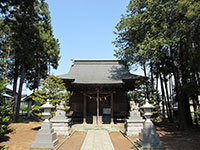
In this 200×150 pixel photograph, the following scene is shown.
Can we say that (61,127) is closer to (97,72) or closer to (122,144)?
(122,144)

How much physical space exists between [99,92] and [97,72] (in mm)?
3497

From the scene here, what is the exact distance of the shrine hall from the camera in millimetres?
14031

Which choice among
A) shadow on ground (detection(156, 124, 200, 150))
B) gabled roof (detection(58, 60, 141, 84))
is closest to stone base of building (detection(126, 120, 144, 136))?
shadow on ground (detection(156, 124, 200, 150))

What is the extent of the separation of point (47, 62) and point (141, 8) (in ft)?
48.6

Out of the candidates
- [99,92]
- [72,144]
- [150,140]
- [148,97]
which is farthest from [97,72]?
[150,140]

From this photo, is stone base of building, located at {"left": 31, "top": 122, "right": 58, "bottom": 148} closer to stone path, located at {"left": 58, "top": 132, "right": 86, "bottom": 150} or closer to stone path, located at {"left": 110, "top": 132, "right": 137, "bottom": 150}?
stone path, located at {"left": 58, "top": 132, "right": 86, "bottom": 150}

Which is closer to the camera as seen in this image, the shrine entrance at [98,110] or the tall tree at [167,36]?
the tall tree at [167,36]

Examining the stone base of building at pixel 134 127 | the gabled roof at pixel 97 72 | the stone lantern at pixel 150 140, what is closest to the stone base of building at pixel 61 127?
the stone base of building at pixel 134 127

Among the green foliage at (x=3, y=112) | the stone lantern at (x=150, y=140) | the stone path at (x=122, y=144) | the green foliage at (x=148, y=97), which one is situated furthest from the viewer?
the green foliage at (x=148, y=97)

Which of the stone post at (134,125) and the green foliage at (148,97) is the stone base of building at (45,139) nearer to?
the stone post at (134,125)

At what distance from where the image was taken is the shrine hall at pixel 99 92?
14031 mm

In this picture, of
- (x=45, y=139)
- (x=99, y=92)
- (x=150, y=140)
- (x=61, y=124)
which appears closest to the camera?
(x=150, y=140)

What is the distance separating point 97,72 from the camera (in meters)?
17.6

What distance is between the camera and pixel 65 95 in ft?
39.9
